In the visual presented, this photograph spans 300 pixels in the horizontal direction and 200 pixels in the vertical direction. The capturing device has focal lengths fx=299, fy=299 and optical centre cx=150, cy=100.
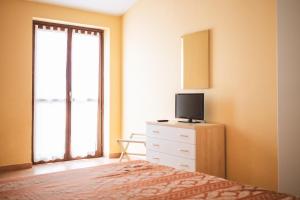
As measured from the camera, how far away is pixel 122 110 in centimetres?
588

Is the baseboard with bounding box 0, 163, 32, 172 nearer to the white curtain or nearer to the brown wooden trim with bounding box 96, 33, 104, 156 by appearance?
A: the white curtain

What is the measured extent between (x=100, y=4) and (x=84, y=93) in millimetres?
1644

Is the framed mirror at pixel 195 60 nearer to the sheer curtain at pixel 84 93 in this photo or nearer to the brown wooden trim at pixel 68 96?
the sheer curtain at pixel 84 93

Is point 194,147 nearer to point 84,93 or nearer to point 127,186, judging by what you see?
point 127,186

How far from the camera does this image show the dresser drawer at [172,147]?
359cm

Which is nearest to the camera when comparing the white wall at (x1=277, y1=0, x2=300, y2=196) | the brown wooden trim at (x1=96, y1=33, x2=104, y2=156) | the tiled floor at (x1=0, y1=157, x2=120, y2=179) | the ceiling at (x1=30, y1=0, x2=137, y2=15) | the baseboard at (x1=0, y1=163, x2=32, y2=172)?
the white wall at (x1=277, y1=0, x2=300, y2=196)

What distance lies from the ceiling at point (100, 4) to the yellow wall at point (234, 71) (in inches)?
23.8

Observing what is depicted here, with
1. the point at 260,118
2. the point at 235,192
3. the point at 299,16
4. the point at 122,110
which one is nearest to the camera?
the point at 235,192

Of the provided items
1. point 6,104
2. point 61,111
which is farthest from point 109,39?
point 6,104

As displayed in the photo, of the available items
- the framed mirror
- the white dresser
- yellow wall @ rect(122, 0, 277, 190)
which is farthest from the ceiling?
the white dresser

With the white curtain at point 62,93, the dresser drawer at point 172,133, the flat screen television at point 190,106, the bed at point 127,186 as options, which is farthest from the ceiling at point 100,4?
the bed at point 127,186

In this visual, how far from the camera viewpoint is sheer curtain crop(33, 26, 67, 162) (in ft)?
16.9

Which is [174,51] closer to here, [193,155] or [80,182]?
[193,155]

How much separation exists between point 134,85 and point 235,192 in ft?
12.8
